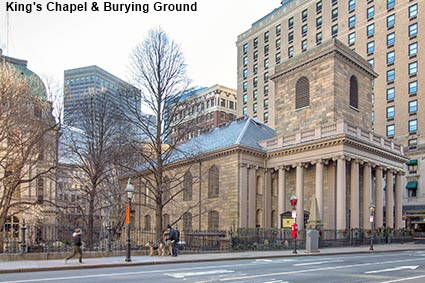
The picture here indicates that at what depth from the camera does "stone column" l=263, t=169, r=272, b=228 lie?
46.4m

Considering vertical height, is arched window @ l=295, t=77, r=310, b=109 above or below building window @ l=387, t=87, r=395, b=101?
below

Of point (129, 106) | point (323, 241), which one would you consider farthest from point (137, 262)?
point (323, 241)

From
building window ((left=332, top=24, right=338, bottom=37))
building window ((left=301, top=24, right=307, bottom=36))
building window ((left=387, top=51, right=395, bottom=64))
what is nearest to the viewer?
building window ((left=387, top=51, right=395, bottom=64))

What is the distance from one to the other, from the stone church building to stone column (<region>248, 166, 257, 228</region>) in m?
0.10

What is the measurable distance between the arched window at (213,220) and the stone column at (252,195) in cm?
396

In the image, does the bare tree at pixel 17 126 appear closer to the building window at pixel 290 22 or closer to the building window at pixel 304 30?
the building window at pixel 304 30

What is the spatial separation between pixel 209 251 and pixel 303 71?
82.8 ft

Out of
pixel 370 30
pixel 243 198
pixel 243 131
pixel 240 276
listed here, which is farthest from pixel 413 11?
pixel 240 276

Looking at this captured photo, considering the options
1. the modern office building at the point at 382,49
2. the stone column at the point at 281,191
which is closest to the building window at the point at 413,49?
the modern office building at the point at 382,49

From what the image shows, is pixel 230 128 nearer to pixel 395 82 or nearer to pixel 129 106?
pixel 129 106

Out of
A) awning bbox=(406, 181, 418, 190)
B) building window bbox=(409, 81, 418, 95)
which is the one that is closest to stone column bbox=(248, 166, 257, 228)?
awning bbox=(406, 181, 418, 190)

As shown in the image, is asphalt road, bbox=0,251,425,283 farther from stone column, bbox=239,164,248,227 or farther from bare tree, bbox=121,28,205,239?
stone column, bbox=239,164,248,227

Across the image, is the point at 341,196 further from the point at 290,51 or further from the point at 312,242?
the point at 290,51

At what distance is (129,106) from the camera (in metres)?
30.9
